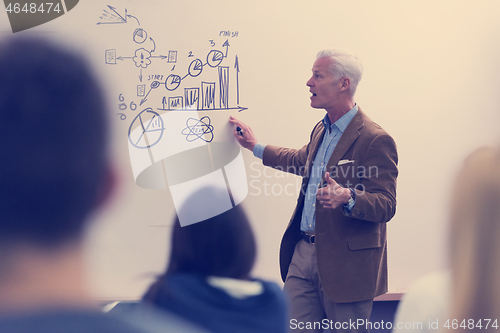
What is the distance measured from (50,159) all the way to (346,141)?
158 centimetres

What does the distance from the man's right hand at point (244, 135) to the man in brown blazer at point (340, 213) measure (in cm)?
33

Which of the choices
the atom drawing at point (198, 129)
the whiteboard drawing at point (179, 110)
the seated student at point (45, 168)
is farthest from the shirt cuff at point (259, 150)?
the seated student at point (45, 168)

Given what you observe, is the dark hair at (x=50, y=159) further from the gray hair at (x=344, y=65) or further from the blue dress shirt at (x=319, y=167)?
the gray hair at (x=344, y=65)

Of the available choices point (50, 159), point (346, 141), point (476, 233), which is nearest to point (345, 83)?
point (346, 141)

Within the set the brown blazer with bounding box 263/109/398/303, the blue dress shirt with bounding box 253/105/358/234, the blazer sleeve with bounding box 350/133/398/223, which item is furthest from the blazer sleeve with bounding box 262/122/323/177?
the blazer sleeve with bounding box 350/133/398/223

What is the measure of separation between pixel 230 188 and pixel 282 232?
0.38 metres

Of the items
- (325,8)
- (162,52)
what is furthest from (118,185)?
(325,8)

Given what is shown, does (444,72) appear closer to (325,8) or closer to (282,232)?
(325,8)

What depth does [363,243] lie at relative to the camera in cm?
187

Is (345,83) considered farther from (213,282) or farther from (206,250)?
(213,282)

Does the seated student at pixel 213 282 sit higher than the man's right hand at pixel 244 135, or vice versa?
the man's right hand at pixel 244 135

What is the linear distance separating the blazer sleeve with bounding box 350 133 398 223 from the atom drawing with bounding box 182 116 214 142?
0.85 m

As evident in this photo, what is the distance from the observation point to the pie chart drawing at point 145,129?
217 cm

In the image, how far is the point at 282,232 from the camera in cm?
222
